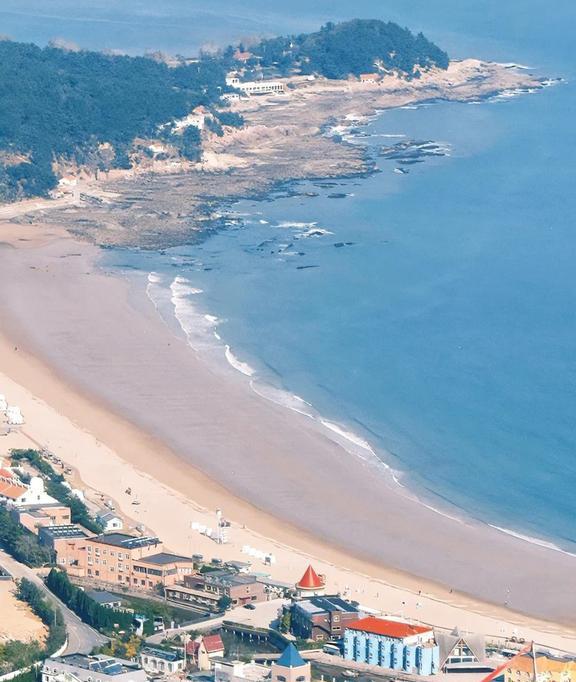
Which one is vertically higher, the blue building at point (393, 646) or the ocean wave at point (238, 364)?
the blue building at point (393, 646)

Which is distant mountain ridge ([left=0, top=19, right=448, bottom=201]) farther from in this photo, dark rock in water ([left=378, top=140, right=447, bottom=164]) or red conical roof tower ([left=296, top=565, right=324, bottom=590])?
red conical roof tower ([left=296, top=565, right=324, bottom=590])

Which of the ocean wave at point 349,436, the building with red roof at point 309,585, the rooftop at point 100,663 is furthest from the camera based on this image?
the ocean wave at point 349,436

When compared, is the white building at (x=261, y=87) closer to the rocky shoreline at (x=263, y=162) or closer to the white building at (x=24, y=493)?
the rocky shoreline at (x=263, y=162)

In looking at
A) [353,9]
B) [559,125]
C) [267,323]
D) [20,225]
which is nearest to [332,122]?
[559,125]

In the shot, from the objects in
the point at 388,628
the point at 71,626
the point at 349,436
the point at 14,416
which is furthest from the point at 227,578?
the point at 14,416

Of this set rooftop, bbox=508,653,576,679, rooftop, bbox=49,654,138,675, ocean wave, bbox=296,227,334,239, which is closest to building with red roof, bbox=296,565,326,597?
rooftop, bbox=49,654,138,675

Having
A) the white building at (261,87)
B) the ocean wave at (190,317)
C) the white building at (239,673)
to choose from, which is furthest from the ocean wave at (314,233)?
the white building at (239,673)
